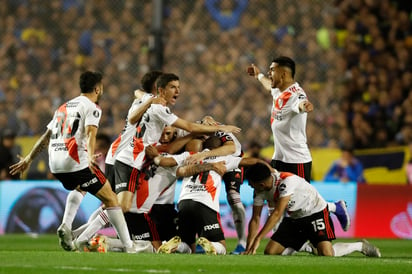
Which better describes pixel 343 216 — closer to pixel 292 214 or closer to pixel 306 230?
pixel 306 230

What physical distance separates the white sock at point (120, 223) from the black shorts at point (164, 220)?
935 mm

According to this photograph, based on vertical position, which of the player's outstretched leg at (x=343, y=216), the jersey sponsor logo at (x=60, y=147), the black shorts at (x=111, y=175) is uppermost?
the jersey sponsor logo at (x=60, y=147)

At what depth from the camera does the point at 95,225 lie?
1057cm

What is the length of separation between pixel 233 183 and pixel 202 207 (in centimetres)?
112

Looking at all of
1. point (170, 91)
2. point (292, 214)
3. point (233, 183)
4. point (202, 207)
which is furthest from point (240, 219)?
point (170, 91)

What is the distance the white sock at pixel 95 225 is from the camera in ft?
34.2

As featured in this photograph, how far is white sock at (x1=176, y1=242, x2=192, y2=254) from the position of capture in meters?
10.1

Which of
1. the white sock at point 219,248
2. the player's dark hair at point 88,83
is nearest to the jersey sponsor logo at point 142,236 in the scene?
the white sock at point 219,248

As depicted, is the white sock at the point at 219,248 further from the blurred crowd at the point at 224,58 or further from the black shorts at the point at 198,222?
the blurred crowd at the point at 224,58

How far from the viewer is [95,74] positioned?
10078 mm

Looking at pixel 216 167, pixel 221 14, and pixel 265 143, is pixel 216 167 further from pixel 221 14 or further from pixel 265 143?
pixel 221 14

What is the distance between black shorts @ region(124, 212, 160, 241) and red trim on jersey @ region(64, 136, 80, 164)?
3.75 ft

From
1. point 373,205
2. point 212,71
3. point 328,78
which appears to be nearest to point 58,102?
point 212,71

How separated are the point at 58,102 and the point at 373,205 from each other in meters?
5.92
